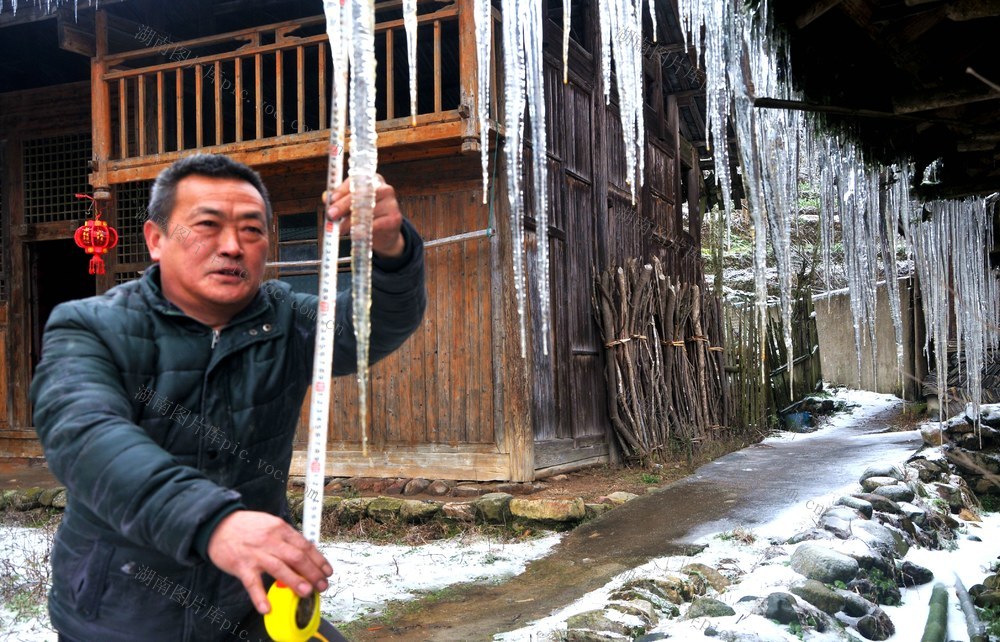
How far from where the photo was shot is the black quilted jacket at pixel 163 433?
141cm

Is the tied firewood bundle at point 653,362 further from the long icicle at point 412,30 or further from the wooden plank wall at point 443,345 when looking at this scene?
→ the long icicle at point 412,30

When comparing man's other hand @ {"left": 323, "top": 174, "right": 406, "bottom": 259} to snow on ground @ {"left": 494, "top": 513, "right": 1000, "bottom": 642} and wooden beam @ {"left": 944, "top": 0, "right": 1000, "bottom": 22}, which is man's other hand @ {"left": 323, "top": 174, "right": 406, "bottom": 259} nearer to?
wooden beam @ {"left": 944, "top": 0, "right": 1000, "bottom": 22}

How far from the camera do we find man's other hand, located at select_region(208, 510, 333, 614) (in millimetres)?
1313

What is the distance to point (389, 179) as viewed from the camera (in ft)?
26.8

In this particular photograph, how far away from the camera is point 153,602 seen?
169 cm

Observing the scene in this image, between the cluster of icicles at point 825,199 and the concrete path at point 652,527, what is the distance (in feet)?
5.49

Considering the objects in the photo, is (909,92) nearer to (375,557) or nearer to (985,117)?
(985,117)

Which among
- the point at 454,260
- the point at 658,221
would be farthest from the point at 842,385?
the point at 454,260

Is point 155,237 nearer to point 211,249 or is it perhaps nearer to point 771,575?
point 211,249

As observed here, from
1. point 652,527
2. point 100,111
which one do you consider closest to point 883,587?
point 652,527

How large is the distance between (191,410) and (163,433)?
7 centimetres

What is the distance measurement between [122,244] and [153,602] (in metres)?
8.73

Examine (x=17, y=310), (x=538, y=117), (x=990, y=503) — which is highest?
(x=538, y=117)

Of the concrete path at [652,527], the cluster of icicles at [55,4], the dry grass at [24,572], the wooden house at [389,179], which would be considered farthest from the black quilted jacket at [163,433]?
the cluster of icicles at [55,4]
